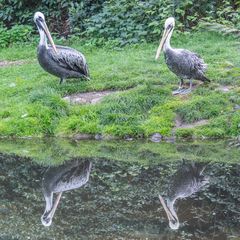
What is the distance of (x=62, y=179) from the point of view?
9.04 meters

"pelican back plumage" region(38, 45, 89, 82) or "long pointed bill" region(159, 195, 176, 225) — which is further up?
"long pointed bill" region(159, 195, 176, 225)

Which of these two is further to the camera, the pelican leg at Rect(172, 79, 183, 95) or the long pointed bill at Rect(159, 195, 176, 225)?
the pelican leg at Rect(172, 79, 183, 95)

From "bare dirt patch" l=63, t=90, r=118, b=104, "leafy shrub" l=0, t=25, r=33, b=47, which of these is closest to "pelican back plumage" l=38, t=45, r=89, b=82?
"bare dirt patch" l=63, t=90, r=118, b=104

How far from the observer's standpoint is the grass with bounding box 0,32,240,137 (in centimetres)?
1071

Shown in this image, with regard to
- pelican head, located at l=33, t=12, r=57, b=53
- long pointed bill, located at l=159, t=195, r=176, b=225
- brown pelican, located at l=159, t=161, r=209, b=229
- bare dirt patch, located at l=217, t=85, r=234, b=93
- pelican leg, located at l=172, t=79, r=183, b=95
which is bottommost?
bare dirt patch, located at l=217, t=85, r=234, b=93

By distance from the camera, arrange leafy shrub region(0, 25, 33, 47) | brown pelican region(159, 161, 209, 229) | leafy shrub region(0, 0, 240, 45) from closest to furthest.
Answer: brown pelican region(159, 161, 209, 229)
leafy shrub region(0, 0, 240, 45)
leafy shrub region(0, 25, 33, 47)

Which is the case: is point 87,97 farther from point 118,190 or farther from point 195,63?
point 118,190

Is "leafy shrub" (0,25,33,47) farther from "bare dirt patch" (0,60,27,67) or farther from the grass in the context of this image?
the grass

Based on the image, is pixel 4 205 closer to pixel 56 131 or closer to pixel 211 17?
pixel 56 131

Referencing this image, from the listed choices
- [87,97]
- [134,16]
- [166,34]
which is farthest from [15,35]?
[166,34]

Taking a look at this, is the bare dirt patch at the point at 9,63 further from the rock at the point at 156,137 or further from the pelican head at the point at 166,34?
the rock at the point at 156,137

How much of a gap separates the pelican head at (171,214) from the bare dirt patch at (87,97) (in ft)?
12.5

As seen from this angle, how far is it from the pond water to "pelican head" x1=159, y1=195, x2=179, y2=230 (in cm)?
1

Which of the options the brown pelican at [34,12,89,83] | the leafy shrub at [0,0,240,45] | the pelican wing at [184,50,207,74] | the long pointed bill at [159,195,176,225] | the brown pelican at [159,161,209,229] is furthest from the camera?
the leafy shrub at [0,0,240,45]
